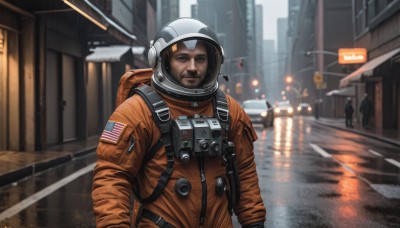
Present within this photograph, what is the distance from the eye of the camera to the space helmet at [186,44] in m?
2.31

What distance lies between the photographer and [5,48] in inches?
519

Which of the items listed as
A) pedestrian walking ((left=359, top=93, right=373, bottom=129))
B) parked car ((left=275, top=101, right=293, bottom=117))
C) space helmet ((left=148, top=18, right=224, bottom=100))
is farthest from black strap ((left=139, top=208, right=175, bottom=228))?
parked car ((left=275, top=101, right=293, bottom=117))

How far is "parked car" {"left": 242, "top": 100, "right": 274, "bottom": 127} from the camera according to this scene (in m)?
29.3

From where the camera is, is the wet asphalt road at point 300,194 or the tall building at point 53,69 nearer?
the wet asphalt road at point 300,194

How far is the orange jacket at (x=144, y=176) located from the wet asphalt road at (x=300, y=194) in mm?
3765

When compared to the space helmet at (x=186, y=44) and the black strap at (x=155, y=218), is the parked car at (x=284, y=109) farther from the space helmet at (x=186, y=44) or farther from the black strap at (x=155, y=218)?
the black strap at (x=155, y=218)

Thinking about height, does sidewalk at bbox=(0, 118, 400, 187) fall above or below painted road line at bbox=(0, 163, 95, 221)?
Result: above

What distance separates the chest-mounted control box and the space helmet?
14 cm

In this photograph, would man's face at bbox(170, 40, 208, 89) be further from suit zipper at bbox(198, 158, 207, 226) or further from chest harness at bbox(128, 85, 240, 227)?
suit zipper at bbox(198, 158, 207, 226)

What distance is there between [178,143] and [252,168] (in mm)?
544

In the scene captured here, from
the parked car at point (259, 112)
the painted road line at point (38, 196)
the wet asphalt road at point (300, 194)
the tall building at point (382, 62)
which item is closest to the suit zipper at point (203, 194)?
the wet asphalt road at point (300, 194)

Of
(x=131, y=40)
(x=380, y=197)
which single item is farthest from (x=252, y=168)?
(x=131, y=40)

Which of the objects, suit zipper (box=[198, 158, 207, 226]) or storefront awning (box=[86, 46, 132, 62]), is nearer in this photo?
suit zipper (box=[198, 158, 207, 226])

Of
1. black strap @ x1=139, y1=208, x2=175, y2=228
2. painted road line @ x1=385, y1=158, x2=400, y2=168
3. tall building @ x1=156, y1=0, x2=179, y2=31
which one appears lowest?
painted road line @ x1=385, y1=158, x2=400, y2=168
